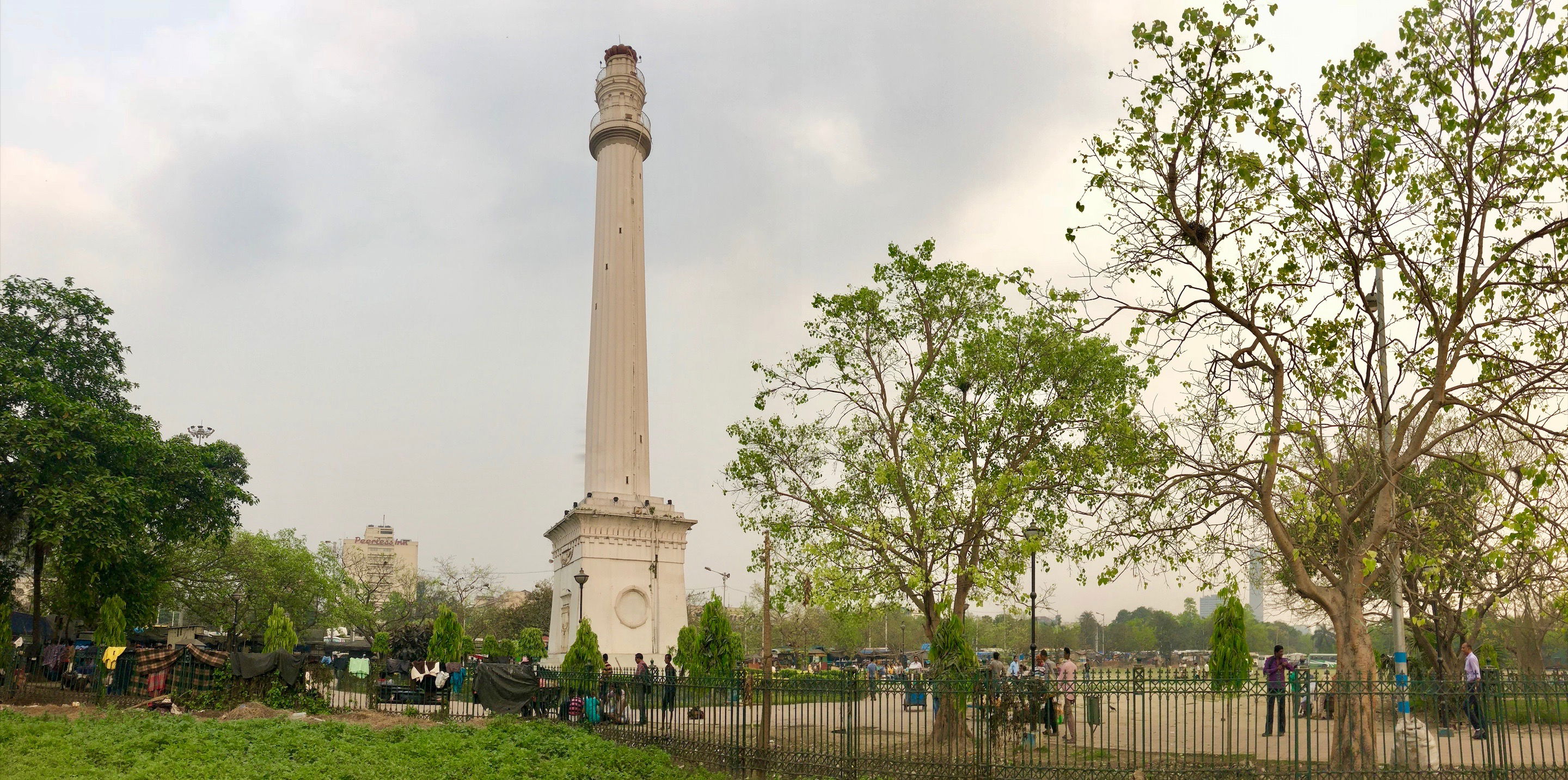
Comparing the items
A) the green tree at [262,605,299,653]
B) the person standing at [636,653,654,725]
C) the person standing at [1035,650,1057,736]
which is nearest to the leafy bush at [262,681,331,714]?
the green tree at [262,605,299,653]

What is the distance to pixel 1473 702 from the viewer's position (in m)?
14.6

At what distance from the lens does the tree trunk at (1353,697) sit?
12.3m

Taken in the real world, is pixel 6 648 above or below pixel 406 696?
above

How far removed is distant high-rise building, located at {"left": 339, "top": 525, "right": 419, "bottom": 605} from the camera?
304ft

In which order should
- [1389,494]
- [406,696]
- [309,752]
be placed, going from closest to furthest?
[1389,494], [309,752], [406,696]

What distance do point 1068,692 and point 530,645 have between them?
1350 inches

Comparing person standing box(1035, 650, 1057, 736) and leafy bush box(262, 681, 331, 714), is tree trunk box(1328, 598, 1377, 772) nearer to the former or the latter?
person standing box(1035, 650, 1057, 736)

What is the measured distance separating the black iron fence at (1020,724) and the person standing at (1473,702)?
0.06 m

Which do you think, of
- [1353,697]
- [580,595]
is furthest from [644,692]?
[580,595]

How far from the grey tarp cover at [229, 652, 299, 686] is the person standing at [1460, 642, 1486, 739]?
67.5ft

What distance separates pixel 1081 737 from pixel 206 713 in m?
17.2

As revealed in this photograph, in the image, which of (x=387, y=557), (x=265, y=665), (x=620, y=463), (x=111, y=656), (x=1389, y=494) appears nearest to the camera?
(x=1389, y=494)

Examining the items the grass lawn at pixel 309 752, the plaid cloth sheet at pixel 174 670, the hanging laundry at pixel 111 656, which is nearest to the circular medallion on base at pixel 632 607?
the plaid cloth sheet at pixel 174 670

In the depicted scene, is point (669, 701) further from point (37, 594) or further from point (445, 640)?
point (37, 594)
